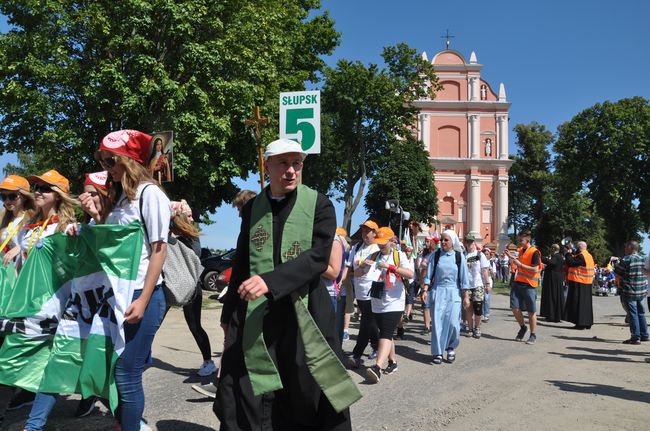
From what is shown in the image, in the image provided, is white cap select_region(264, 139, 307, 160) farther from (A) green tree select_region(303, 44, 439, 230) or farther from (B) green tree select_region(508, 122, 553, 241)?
(B) green tree select_region(508, 122, 553, 241)

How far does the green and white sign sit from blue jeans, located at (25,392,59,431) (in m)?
4.14

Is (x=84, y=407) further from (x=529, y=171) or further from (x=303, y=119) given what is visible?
(x=529, y=171)

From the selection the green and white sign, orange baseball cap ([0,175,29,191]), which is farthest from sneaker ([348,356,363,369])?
orange baseball cap ([0,175,29,191])

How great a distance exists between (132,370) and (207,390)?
2550 millimetres

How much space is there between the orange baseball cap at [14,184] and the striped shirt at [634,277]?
35.9 feet

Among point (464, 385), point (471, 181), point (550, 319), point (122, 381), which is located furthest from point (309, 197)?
point (471, 181)

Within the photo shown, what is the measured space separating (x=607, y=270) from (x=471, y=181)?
2951 cm

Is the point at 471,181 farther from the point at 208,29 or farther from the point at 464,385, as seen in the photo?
the point at 464,385

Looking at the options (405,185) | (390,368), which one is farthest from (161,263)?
(405,185)

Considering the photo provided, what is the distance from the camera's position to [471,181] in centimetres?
6412

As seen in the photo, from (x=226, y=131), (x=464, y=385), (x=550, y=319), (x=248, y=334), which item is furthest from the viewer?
(x=226, y=131)

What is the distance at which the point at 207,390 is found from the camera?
18.9 ft

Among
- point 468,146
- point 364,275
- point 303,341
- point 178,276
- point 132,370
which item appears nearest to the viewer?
point 303,341

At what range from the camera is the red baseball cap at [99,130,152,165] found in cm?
341
